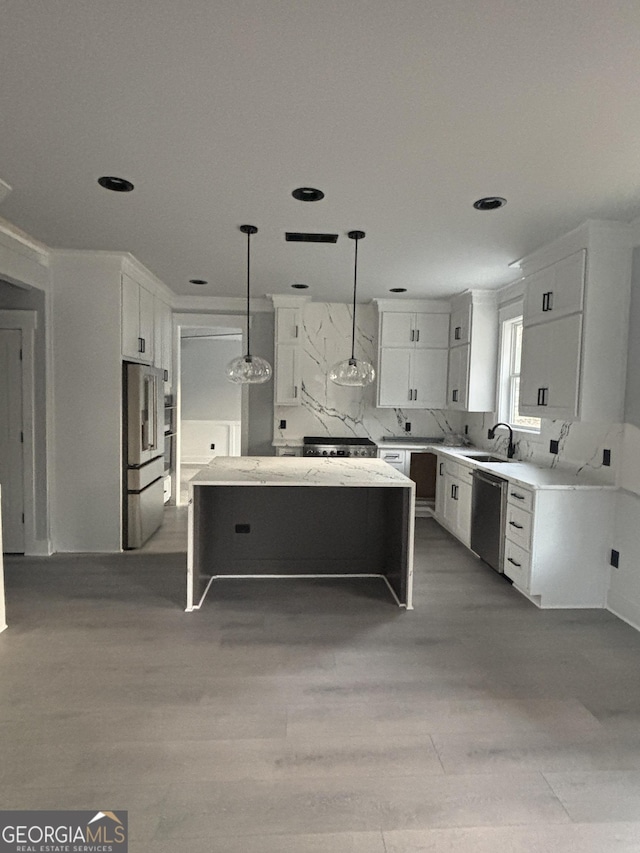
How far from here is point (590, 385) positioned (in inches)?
121

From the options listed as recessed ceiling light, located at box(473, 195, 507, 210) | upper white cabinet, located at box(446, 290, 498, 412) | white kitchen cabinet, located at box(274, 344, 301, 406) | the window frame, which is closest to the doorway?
white kitchen cabinet, located at box(274, 344, 301, 406)

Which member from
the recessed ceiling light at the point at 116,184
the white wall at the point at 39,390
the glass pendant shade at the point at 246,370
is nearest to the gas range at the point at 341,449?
the glass pendant shade at the point at 246,370

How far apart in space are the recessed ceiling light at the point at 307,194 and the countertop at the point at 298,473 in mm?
1695

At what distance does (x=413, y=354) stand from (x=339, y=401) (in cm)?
107

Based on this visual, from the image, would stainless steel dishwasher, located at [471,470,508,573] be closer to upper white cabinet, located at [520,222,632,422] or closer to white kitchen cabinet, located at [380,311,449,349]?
upper white cabinet, located at [520,222,632,422]

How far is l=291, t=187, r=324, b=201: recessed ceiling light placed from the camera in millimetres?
2546

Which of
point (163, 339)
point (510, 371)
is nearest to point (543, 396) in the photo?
point (510, 371)

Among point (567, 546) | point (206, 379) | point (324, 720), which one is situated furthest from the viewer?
point (206, 379)

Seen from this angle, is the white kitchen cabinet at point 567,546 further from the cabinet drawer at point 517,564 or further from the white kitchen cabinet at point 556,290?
the white kitchen cabinet at point 556,290

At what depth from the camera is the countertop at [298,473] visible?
3.01 meters

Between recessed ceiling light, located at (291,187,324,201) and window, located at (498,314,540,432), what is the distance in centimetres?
281

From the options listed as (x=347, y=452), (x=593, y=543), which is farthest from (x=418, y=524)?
(x=593, y=543)

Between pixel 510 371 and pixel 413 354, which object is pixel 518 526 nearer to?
pixel 510 371

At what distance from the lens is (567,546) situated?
10.5 ft
